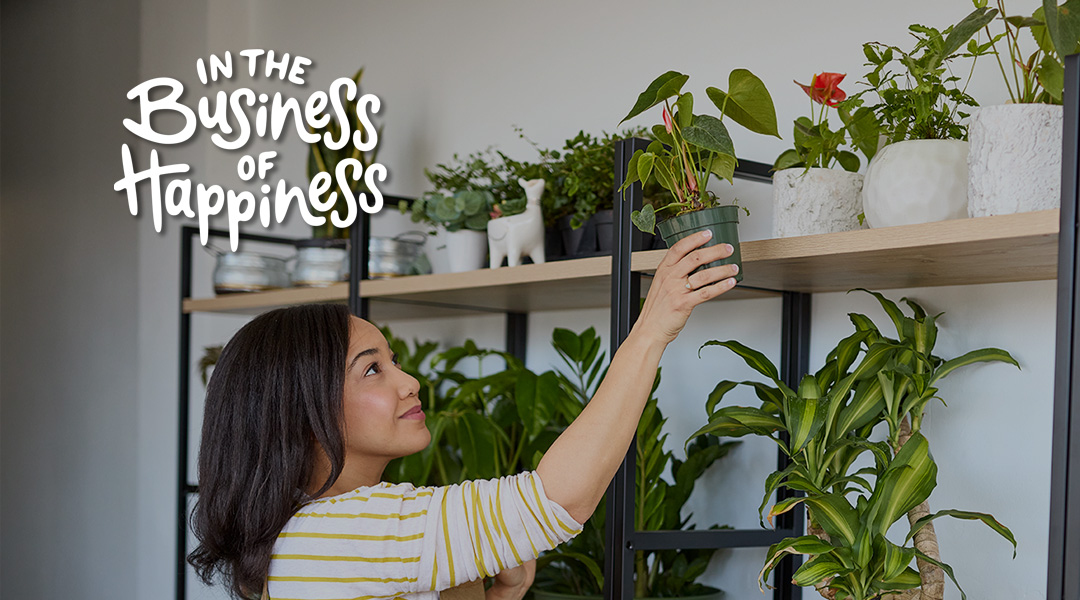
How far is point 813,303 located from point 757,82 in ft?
1.95

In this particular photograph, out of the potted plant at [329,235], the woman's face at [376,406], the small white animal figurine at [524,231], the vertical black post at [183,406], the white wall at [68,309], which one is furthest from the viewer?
the white wall at [68,309]

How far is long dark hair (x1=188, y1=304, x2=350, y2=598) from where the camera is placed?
1.19m

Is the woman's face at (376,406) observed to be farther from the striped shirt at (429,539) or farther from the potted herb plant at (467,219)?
the potted herb plant at (467,219)

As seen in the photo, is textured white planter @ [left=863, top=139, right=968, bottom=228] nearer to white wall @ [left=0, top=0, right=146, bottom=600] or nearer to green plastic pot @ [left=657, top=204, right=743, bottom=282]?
green plastic pot @ [left=657, top=204, right=743, bottom=282]

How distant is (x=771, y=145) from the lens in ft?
5.79

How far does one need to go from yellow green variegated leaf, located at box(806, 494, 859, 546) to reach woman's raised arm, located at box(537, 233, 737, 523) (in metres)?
0.26

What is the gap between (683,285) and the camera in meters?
1.15

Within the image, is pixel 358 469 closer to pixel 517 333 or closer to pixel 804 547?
pixel 804 547

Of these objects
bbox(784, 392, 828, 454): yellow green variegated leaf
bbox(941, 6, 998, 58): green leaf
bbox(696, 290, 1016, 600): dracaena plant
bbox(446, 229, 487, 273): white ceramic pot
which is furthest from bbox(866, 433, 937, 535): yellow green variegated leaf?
bbox(446, 229, 487, 273): white ceramic pot

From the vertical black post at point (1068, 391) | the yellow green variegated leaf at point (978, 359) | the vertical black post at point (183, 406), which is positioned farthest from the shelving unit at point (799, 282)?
the vertical black post at point (183, 406)

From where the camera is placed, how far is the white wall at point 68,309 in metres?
3.42

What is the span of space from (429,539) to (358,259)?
3.30 feet

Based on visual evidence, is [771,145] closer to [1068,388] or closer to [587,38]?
[587,38]

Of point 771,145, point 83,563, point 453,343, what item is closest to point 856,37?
point 771,145
